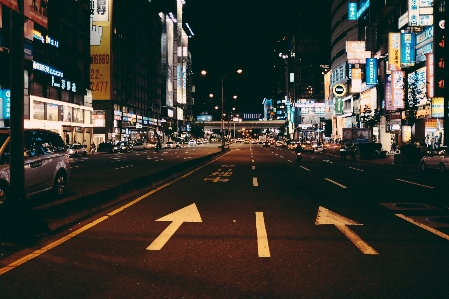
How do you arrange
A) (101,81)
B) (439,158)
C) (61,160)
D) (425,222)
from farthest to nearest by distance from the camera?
(101,81)
(439,158)
(61,160)
(425,222)

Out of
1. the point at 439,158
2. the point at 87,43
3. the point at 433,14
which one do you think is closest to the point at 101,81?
the point at 87,43

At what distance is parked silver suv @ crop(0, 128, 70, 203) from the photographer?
410 inches

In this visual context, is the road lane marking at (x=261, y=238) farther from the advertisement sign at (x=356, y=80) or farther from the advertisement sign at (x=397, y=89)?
the advertisement sign at (x=356, y=80)

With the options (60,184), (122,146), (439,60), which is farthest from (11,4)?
(122,146)

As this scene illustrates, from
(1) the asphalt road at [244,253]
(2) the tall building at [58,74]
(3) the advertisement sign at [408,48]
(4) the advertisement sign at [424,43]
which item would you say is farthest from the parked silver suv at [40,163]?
(3) the advertisement sign at [408,48]

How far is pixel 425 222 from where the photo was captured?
9.22m

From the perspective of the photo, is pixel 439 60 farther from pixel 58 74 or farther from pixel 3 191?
pixel 58 74

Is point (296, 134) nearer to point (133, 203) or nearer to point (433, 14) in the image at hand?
point (433, 14)

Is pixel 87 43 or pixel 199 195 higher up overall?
pixel 87 43

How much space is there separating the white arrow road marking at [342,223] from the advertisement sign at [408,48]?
41.9 metres

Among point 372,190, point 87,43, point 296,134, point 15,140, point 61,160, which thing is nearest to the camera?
point 15,140

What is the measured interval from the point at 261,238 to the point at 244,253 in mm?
1106

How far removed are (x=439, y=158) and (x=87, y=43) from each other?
63470mm

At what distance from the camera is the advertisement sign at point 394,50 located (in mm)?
48156
